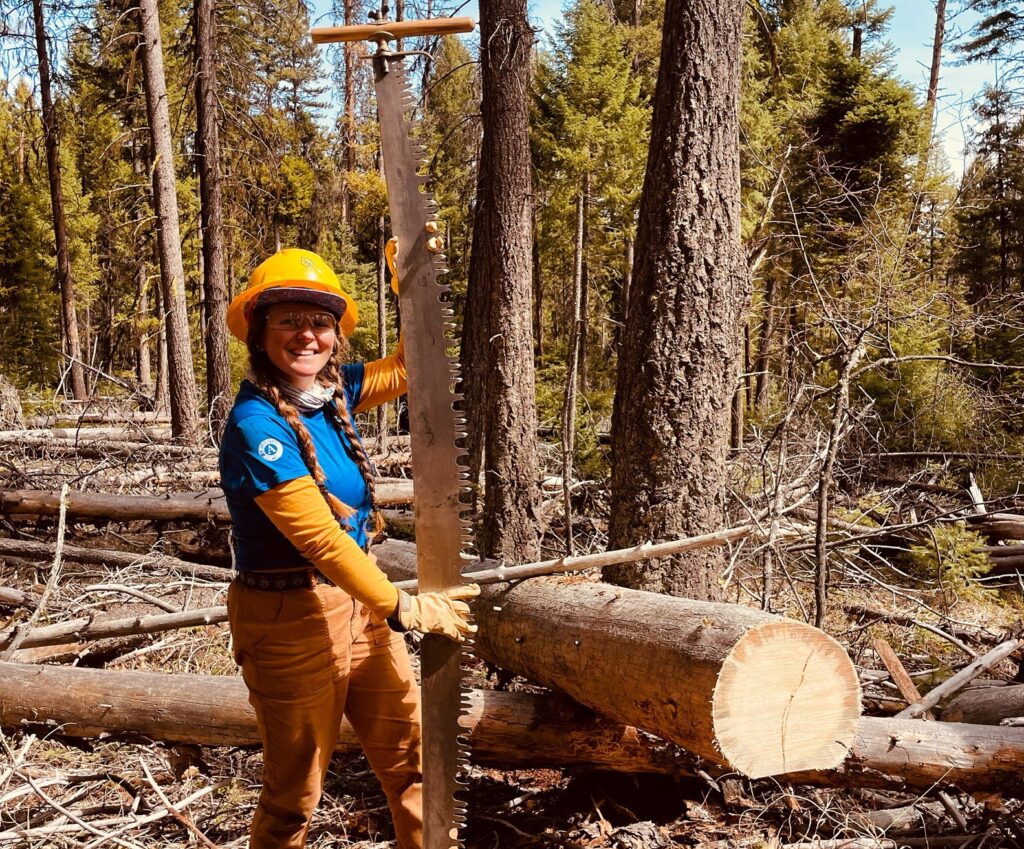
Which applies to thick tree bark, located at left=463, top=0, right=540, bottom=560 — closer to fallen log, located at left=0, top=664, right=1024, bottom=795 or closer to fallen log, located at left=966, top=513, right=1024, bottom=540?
fallen log, located at left=0, top=664, right=1024, bottom=795

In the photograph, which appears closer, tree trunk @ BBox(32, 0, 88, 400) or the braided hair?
the braided hair

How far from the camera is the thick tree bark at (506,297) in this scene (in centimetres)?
627

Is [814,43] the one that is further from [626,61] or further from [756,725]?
[756,725]

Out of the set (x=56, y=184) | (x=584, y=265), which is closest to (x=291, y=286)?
(x=56, y=184)

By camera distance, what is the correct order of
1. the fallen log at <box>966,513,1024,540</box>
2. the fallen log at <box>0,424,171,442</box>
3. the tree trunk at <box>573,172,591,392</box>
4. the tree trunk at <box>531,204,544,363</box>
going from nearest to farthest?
the fallen log at <box>966,513,1024,540</box>, the fallen log at <box>0,424,171,442</box>, the tree trunk at <box>573,172,591,392</box>, the tree trunk at <box>531,204,544,363</box>

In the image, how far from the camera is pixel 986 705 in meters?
3.93

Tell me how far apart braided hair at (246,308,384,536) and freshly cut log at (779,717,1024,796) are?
2.18m

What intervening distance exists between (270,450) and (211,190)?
998cm

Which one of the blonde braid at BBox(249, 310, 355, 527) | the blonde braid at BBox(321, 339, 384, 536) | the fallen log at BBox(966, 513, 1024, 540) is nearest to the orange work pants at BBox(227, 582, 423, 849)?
the blonde braid at BBox(249, 310, 355, 527)

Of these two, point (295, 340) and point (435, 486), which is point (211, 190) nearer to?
point (295, 340)

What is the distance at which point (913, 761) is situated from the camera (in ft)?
10.3

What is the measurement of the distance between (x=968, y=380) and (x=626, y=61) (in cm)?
1213

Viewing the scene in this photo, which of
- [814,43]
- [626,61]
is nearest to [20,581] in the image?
[626,61]

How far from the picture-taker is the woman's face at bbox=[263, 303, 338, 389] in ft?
8.46
